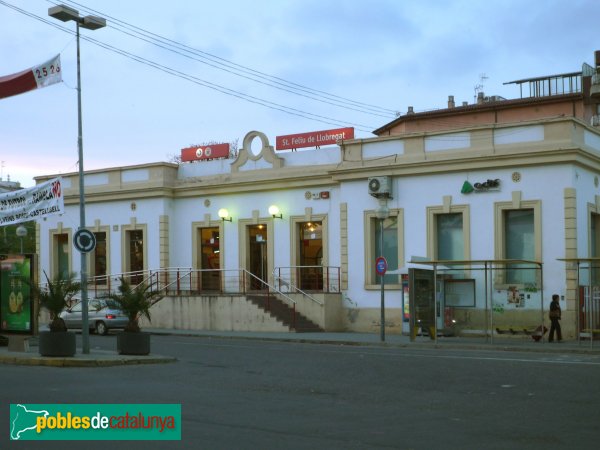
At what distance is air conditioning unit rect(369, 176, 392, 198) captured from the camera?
106 feet

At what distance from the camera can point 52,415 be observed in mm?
11188

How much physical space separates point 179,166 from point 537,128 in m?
16.7

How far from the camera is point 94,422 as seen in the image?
35.9 feet

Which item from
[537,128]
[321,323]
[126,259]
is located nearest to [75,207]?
[126,259]

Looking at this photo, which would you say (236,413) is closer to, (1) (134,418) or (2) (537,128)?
(1) (134,418)

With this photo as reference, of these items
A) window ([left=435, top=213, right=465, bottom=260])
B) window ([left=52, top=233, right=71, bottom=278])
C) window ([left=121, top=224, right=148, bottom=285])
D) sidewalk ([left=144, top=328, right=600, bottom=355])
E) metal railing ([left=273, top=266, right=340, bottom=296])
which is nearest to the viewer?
sidewalk ([left=144, top=328, right=600, bottom=355])

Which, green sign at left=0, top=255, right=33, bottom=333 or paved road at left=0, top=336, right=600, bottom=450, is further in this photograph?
green sign at left=0, top=255, right=33, bottom=333

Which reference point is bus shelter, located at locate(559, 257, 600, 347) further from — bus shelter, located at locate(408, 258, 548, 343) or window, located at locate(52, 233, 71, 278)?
window, located at locate(52, 233, 71, 278)

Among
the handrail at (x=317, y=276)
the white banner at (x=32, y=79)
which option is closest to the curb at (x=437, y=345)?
the handrail at (x=317, y=276)

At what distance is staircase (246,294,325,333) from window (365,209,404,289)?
8.81ft

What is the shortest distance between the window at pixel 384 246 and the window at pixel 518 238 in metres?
4.09

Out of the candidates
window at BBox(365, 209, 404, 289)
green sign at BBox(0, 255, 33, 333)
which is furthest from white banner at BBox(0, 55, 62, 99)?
window at BBox(365, 209, 404, 289)

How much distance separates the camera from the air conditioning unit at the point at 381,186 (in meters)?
32.2

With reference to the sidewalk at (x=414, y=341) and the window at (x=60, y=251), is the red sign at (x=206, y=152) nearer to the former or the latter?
the window at (x=60, y=251)
